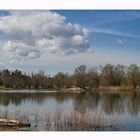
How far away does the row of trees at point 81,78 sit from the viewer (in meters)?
8.81

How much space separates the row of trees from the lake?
209 mm

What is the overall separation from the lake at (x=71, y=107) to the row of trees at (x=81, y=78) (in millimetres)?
209

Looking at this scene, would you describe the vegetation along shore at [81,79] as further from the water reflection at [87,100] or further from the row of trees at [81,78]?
the water reflection at [87,100]

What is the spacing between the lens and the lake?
8.97 m

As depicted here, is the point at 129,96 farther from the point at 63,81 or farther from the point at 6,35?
the point at 6,35

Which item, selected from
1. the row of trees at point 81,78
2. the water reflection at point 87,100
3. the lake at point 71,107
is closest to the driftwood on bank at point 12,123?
the lake at point 71,107

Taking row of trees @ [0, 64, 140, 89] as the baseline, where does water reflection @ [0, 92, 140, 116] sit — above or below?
below

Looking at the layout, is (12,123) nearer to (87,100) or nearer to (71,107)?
(71,107)

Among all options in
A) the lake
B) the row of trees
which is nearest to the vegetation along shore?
the row of trees

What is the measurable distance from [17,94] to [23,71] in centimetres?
84

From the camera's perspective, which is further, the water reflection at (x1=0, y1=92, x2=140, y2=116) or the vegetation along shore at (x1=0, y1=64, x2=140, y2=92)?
the water reflection at (x1=0, y1=92, x2=140, y2=116)

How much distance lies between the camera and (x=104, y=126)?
345 inches

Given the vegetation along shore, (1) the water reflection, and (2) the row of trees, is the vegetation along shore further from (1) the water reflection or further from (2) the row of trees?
(1) the water reflection

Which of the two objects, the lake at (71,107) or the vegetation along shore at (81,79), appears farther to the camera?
the lake at (71,107)
